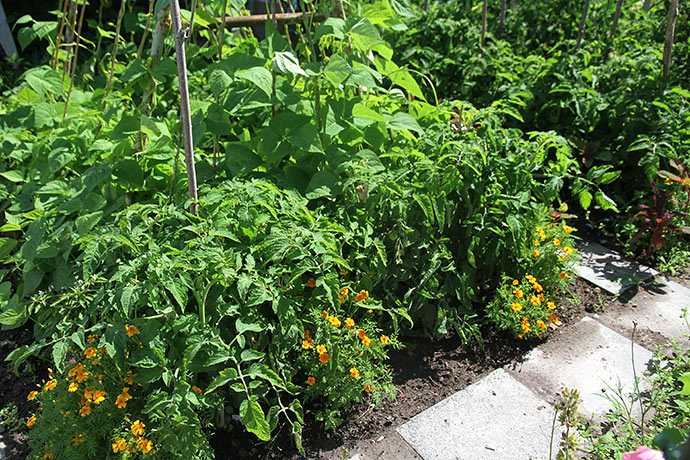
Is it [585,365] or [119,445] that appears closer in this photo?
[119,445]

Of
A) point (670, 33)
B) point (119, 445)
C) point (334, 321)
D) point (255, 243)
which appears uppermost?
point (670, 33)

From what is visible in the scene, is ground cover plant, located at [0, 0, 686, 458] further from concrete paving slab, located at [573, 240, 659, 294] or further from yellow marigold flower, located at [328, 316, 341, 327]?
concrete paving slab, located at [573, 240, 659, 294]

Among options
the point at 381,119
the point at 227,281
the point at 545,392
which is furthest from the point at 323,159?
the point at 545,392

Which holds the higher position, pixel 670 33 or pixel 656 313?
pixel 670 33

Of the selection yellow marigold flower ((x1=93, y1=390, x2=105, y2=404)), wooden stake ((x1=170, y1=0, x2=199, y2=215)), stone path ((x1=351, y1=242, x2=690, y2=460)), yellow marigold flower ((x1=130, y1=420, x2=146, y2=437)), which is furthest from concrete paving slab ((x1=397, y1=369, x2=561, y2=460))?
wooden stake ((x1=170, y1=0, x2=199, y2=215))

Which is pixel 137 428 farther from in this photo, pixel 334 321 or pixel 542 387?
pixel 542 387

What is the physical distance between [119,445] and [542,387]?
1611 millimetres

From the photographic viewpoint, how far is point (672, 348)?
2420 mm

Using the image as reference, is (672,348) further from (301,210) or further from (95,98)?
(95,98)

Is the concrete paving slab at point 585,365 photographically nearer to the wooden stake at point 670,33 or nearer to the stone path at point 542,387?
the stone path at point 542,387

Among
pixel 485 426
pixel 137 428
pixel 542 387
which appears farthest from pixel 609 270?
pixel 137 428

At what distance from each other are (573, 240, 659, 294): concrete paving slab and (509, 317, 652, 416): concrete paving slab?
Answer: 0.39 metres

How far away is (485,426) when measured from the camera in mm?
2023

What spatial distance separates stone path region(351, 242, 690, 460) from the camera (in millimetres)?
1936
